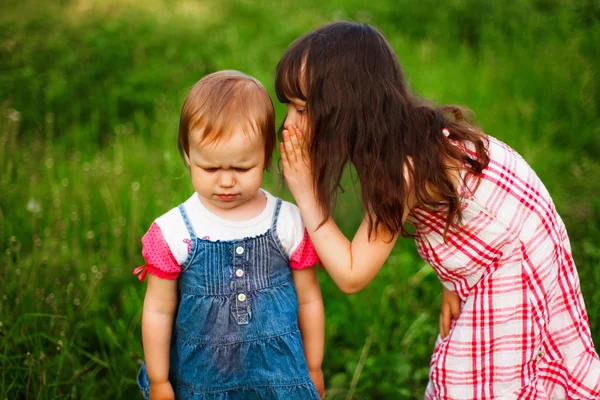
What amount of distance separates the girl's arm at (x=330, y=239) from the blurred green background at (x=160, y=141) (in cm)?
95

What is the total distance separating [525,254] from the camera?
216 centimetres

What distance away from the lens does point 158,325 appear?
6.68ft

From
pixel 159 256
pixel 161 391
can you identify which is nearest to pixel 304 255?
pixel 159 256

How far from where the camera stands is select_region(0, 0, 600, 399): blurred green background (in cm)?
272

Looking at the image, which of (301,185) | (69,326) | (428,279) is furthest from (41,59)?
(301,185)

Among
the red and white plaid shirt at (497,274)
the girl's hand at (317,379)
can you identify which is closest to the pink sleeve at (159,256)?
the girl's hand at (317,379)

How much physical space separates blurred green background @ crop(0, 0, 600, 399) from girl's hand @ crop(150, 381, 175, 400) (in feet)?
1.78

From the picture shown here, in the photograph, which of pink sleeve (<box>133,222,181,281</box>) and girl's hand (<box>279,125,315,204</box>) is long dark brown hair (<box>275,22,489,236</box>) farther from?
pink sleeve (<box>133,222,181,281</box>)

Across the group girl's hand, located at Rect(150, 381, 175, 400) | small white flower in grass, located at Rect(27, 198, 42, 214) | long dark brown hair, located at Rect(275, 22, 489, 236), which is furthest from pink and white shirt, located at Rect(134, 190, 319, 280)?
small white flower in grass, located at Rect(27, 198, 42, 214)

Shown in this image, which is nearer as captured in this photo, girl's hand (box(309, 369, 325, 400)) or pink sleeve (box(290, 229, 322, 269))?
pink sleeve (box(290, 229, 322, 269))

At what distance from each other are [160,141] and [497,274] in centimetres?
267

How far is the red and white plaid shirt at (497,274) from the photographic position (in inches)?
84.4

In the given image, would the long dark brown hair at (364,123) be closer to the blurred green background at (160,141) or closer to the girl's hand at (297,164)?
the girl's hand at (297,164)

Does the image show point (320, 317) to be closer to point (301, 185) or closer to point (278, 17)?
point (301, 185)
